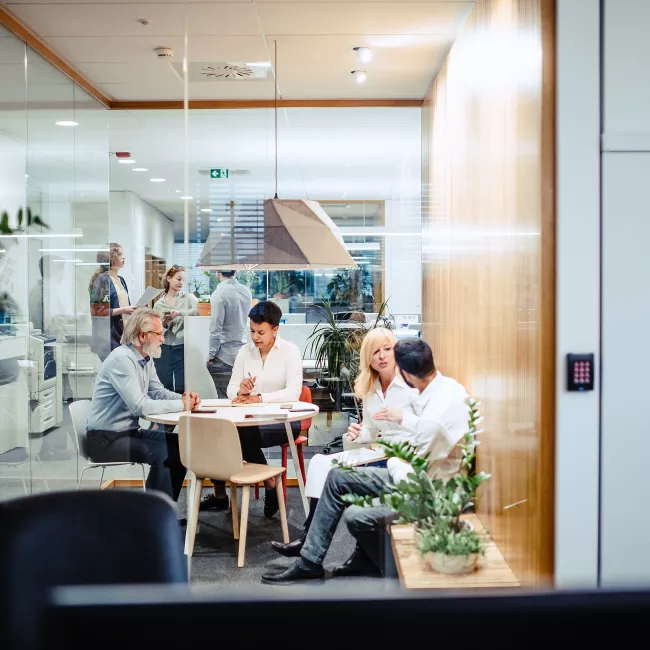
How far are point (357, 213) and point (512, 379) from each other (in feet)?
6.34

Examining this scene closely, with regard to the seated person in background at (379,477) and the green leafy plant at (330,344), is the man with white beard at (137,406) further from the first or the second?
the seated person in background at (379,477)

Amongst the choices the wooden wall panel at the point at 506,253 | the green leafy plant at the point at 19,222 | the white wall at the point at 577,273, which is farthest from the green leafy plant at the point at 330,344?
the white wall at the point at 577,273

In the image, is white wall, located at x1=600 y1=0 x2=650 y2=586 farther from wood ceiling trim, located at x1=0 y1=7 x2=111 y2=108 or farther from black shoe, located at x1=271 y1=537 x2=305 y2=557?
wood ceiling trim, located at x1=0 y1=7 x2=111 y2=108

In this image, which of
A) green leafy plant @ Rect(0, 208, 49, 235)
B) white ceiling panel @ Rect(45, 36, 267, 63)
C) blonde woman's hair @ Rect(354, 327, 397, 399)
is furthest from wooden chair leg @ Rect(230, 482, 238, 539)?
white ceiling panel @ Rect(45, 36, 267, 63)

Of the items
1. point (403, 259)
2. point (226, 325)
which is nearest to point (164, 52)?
point (226, 325)

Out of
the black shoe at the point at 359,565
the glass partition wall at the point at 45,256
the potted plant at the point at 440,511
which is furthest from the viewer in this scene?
the glass partition wall at the point at 45,256

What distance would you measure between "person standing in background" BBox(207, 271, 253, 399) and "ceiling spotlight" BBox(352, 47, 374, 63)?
1.45 metres

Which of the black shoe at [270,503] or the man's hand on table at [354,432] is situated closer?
the man's hand on table at [354,432]

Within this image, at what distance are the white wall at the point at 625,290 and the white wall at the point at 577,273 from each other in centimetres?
4

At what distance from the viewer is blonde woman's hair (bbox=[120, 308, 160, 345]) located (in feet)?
14.8

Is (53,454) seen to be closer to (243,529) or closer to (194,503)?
(194,503)

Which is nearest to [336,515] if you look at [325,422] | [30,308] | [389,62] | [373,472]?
[373,472]

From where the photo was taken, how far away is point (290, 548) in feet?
13.4

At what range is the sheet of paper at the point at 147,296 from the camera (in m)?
4.49
